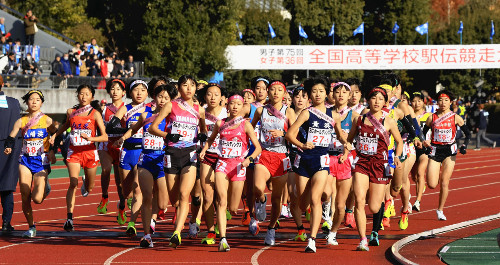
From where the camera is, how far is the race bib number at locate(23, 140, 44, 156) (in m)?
14.4

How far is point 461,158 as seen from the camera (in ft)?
117

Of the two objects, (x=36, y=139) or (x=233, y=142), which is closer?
(x=233, y=142)

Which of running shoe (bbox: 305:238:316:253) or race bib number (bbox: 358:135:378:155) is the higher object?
race bib number (bbox: 358:135:378:155)

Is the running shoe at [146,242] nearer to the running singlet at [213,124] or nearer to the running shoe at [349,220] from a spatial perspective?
the running singlet at [213,124]

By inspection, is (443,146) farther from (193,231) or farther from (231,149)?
(231,149)

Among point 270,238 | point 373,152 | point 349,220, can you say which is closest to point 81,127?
point 270,238

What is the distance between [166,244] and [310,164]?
2.10 m

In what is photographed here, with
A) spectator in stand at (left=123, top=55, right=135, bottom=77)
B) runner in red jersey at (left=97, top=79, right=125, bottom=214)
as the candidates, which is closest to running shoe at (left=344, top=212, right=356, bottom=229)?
runner in red jersey at (left=97, top=79, right=125, bottom=214)

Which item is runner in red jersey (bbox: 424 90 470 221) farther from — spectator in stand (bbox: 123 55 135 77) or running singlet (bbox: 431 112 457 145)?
spectator in stand (bbox: 123 55 135 77)

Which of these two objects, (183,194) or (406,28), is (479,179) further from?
(406,28)

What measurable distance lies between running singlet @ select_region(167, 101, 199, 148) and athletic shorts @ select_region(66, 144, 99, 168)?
2712 mm

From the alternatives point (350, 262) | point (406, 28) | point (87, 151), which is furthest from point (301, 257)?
point (406, 28)

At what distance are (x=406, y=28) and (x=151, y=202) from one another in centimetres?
5589

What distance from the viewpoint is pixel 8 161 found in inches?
564
